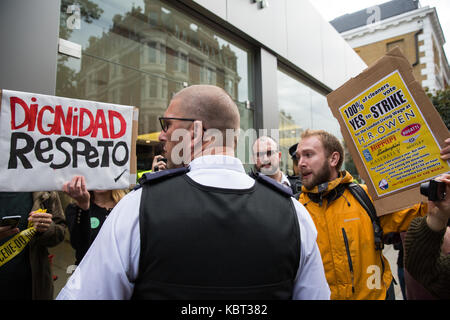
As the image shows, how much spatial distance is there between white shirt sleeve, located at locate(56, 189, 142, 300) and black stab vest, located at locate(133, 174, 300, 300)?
4 cm

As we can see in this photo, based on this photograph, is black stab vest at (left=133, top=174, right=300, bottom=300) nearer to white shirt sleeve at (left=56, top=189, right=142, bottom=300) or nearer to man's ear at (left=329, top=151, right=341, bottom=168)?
white shirt sleeve at (left=56, top=189, right=142, bottom=300)

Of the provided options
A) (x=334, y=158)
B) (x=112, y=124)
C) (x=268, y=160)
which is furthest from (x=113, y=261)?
(x=268, y=160)

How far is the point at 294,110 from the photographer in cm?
793

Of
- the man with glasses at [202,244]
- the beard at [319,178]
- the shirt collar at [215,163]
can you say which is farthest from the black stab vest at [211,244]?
the beard at [319,178]

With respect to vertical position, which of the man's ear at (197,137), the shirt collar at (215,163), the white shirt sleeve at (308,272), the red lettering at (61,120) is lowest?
the white shirt sleeve at (308,272)

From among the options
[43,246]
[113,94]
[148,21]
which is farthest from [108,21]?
[43,246]

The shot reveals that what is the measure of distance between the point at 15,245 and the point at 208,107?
1954mm

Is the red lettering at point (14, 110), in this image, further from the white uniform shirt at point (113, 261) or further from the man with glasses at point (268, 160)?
the man with glasses at point (268, 160)

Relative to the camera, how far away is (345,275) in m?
1.97

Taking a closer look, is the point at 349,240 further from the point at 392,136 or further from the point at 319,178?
the point at 392,136

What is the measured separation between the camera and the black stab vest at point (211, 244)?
3.31 feet

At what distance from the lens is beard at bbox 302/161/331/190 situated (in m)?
2.30
